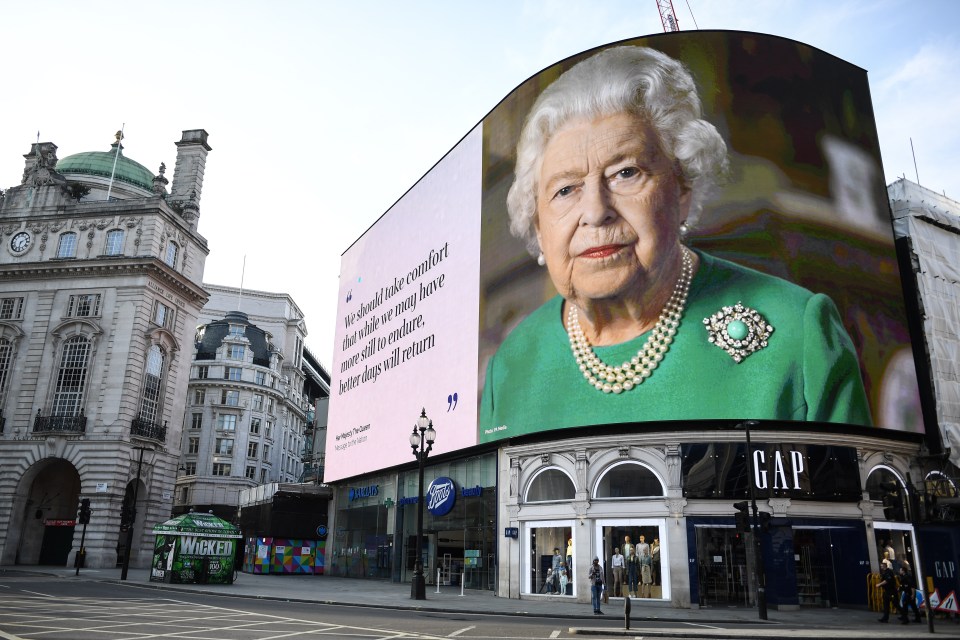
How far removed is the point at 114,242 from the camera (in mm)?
55844

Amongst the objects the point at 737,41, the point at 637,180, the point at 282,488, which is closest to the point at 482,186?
the point at 637,180

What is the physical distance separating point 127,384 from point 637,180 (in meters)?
39.6

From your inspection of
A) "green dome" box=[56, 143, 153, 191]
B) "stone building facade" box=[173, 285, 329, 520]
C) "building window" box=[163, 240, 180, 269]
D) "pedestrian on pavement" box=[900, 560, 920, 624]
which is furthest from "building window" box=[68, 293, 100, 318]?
"pedestrian on pavement" box=[900, 560, 920, 624]

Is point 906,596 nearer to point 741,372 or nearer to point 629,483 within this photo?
point 741,372

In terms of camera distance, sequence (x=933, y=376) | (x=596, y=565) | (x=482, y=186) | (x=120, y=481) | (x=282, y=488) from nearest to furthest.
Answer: (x=596, y=565)
(x=933, y=376)
(x=482, y=186)
(x=120, y=481)
(x=282, y=488)

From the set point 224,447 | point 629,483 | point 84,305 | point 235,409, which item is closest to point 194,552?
point 629,483

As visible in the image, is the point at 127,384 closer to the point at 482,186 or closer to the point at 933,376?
the point at 482,186

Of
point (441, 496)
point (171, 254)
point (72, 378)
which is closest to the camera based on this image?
point (441, 496)

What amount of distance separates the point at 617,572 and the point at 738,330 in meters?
11.4

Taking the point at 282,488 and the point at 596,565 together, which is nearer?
the point at 596,565

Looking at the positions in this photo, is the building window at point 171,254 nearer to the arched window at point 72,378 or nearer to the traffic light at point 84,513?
the arched window at point 72,378

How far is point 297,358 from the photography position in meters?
118

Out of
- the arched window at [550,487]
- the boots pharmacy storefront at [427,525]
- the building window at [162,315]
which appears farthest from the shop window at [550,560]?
the building window at [162,315]

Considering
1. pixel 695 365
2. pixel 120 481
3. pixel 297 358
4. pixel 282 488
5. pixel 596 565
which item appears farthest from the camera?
pixel 297 358
